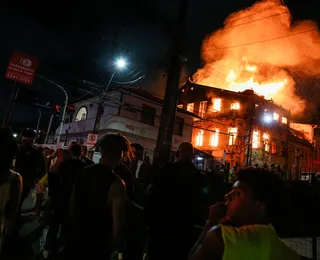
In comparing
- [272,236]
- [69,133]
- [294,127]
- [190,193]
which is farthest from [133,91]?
[294,127]

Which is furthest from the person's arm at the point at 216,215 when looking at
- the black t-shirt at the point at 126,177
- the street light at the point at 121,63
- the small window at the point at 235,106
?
the small window at the point at 235,106

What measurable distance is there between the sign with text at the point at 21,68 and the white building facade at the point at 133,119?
8916mm

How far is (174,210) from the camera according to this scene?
128 inches

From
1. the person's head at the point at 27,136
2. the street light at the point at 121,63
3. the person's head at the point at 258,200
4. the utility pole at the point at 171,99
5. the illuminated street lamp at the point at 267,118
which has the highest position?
the illuminated street lamp at the point at 267,118

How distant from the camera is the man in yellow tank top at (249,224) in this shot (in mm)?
1285

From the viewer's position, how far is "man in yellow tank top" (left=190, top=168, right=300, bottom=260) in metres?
1.29

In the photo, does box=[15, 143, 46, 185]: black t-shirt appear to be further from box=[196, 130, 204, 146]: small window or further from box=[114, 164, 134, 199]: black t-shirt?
box=[196, 130, 204, 146]: small window

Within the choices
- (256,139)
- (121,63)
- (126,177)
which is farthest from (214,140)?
(126,177)

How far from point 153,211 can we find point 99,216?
1.07 metres

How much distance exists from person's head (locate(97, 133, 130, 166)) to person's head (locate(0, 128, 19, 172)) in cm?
89

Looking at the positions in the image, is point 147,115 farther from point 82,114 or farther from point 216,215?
point 216,215

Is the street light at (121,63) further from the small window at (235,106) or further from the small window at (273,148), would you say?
the small window at (273,148)

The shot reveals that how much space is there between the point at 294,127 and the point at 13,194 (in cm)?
5291

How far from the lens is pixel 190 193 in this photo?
3363mm
